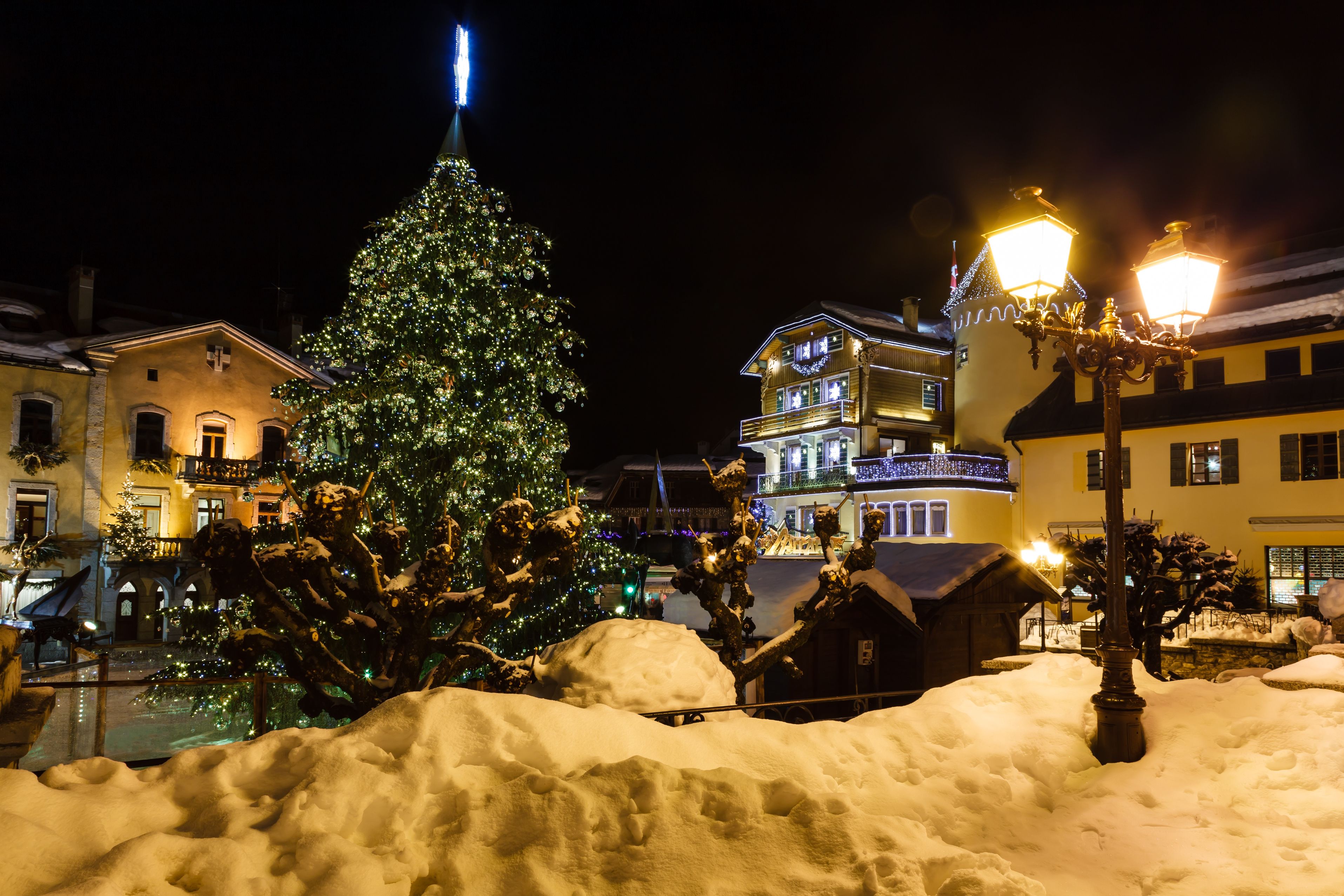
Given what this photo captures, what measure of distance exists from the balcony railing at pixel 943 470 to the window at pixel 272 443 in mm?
28427

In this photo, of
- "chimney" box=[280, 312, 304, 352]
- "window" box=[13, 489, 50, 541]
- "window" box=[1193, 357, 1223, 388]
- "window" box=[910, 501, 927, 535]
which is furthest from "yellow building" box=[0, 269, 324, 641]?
"window" box=[1193, 357, 1223, 388]

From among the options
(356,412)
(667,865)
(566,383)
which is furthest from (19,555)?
(667,865)

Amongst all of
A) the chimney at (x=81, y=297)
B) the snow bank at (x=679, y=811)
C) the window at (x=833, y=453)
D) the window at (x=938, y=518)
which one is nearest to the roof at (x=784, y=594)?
the snow bank at (x=679, y=811)

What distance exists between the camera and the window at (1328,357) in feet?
88.1

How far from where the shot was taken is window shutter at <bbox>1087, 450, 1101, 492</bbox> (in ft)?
108

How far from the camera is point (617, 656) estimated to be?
6.99 meters

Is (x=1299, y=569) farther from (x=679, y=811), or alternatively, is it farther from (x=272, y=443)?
(x=272, y=443)

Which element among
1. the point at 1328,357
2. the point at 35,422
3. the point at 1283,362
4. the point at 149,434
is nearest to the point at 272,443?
the point at 149,434

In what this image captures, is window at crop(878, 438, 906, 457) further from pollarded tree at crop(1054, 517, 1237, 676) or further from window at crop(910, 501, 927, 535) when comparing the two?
pollarded tree at crop(1054, 517, 1237, 676)

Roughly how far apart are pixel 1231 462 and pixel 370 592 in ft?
104

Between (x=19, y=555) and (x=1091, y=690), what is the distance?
116 ft

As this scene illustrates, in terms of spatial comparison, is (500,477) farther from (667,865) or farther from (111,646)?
(111,646)

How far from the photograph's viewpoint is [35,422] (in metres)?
30.9

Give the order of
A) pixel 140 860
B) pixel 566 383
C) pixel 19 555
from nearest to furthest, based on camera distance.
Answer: pixel 140 860 < pixel 566 383 < pixel 19 555
